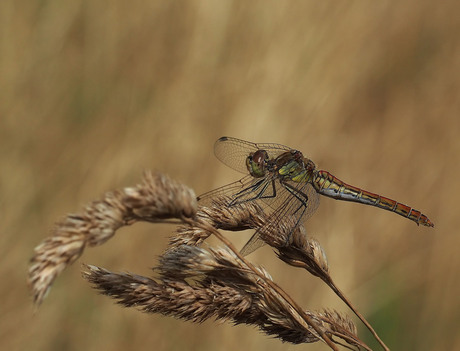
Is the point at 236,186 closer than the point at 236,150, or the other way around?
the point at 236,186

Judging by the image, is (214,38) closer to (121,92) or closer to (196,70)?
(196,70)

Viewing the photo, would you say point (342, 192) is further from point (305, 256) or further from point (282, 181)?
point (305, 256)

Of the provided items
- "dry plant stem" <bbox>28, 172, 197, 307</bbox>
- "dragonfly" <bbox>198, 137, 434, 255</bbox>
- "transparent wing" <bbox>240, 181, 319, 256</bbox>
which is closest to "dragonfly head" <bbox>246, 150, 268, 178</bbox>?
"dragonfly" <bbox>198, 137, 434, 255</bbox>

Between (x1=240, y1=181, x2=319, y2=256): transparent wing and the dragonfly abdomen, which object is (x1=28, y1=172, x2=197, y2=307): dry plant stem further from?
the dragonfly abdomen

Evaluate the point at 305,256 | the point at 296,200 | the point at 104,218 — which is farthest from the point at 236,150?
the point at 104,218

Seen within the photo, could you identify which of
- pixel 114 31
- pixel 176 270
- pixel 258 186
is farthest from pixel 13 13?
pixel 176 270

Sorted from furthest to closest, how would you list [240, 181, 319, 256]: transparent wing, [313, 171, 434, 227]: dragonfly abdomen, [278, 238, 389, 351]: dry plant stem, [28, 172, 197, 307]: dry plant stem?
1. [313, 171, 434, 227]: dragonfly abdomen
2. [240, 181, 319, 256]: transparent wing
3. [278, 238, 389, 351]: dry plant stem
4. [28, 172, 197, 307]: dry plant stem

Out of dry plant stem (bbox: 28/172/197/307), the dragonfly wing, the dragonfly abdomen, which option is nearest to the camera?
dry plant stem (bbox: 28/172/197/307)
